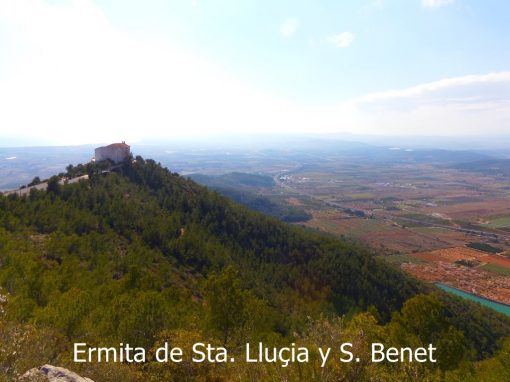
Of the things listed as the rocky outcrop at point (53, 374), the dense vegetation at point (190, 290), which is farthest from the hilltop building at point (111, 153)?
the rocky outcrop at point (53, 374)

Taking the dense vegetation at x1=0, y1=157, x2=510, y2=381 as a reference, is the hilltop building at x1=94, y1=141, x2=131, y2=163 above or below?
above

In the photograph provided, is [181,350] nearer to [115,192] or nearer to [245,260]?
[245,260]

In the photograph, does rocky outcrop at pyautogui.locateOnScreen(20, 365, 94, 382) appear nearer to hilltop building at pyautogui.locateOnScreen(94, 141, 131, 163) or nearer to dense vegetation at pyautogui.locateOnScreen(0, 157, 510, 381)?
dense vegetation at pyautogui.locateOnScreen(0, 157, 510, 381)

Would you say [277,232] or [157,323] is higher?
[157,323]

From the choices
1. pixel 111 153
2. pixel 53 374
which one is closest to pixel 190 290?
pixel 53 374

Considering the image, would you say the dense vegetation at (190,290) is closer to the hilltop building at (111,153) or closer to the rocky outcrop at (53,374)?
the rocky outcrop at (53,374)

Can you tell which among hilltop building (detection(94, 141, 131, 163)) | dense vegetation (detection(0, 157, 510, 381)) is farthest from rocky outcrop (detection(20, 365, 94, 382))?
hilltop building (detection(94, 141, 131, 163))

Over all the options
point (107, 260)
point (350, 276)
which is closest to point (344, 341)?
point (107, 260)

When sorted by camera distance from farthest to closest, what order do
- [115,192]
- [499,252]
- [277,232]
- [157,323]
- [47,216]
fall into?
[499,252] → [277,232] → [115,192] → [47,216] → [157,323]
